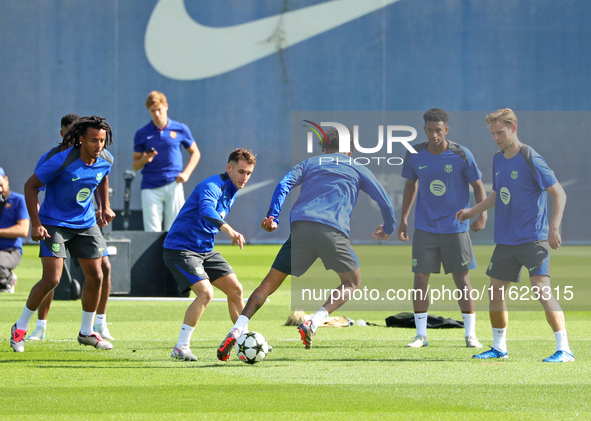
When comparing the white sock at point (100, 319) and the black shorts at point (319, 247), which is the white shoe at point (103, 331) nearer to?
the white sock at point (100, 319)

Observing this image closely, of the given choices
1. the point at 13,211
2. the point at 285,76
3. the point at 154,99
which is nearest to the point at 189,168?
the point at 154,99

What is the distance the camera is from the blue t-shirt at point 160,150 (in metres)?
12.2

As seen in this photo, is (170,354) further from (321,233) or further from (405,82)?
(405,82)

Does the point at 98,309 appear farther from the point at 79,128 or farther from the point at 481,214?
the point at 481,214

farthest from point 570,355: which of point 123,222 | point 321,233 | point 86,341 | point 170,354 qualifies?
point 123,222

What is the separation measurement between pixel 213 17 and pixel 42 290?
1893 cm

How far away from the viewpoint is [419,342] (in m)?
7.84

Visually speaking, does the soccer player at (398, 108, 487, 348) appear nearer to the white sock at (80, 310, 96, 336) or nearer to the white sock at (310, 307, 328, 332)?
the white sock at (310, 307, 328, 332)

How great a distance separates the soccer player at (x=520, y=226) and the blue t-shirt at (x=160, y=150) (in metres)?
6.07

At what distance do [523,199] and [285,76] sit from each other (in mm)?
18788

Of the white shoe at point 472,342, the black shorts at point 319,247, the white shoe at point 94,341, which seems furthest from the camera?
the white shoe at point 472,342

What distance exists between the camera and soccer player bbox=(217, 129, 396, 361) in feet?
22.9

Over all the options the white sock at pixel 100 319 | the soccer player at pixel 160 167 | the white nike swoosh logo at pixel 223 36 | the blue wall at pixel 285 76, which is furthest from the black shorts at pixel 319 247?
the white nike swoosh logo at pixel 223 36

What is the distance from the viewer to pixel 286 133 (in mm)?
25250
